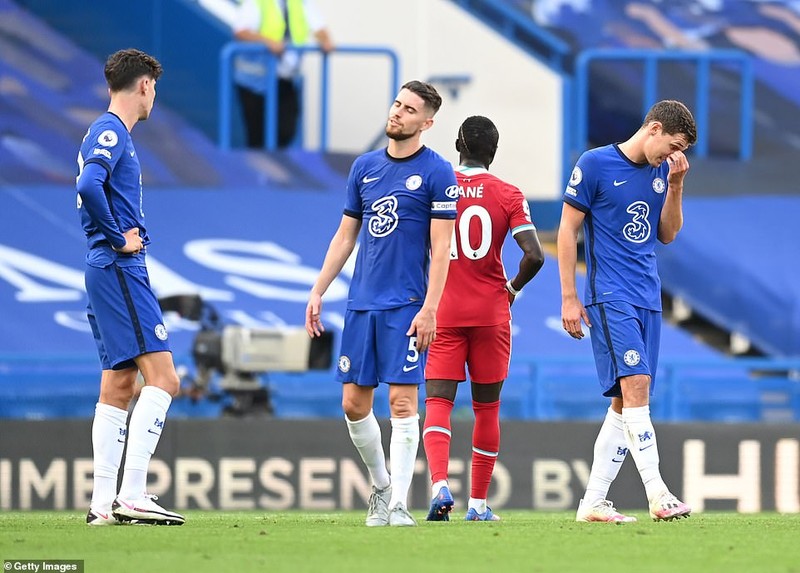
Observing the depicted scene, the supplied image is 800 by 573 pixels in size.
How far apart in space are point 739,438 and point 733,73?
22.9 feet

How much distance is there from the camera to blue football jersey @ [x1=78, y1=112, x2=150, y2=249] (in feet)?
22.8

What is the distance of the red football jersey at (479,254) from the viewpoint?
26.5 ft

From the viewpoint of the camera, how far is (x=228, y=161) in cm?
1717

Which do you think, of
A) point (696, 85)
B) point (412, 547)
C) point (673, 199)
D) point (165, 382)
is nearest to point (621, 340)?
point (673, 199)

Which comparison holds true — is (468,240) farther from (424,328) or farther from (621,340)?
(424,328)

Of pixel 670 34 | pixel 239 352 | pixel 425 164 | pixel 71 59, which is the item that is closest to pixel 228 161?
pixel 71 59

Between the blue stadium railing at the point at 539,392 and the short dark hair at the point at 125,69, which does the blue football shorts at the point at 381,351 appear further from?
the blue stadium railing at the point at 539,392

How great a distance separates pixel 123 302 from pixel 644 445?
2479mm

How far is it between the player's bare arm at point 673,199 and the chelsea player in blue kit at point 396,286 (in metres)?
1.11

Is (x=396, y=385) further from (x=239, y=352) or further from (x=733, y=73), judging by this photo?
(x=733, y=73)

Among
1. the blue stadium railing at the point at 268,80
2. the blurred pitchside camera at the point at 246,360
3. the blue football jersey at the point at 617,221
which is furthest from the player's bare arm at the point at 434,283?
the blue stadium railing at the point at 268,80

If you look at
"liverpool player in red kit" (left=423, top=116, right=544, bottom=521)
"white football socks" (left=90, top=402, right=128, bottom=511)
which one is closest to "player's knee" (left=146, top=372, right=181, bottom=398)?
"white football socks" (left=90, top=402, right=128, bottom=511)

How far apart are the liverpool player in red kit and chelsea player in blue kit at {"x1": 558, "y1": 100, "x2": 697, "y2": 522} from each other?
1.60 feet

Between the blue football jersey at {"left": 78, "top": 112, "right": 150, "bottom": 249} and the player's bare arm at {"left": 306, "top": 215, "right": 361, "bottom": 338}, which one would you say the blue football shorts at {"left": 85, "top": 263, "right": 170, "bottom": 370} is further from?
the player's bare arm at {"left": 306, "top": 215, "right": 361, "bottom": 338}
